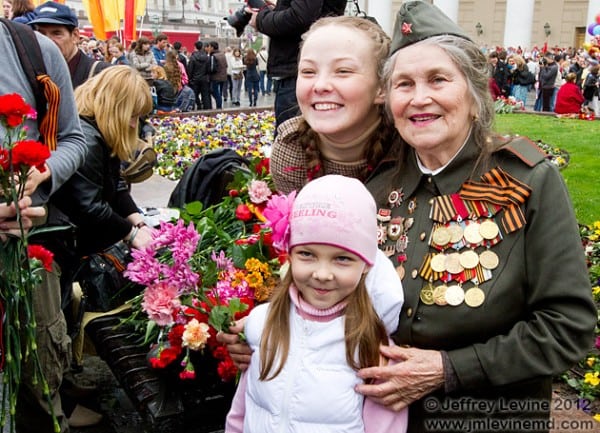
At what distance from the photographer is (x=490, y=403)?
1968mm

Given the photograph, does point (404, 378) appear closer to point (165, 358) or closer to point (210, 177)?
point (165, 358)

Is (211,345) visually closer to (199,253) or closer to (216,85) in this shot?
(199,253)

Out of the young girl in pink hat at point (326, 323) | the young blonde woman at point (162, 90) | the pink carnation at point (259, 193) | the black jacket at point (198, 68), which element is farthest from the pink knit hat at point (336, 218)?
the black jacket at point (198, 68)

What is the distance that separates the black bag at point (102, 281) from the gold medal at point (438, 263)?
1949mm

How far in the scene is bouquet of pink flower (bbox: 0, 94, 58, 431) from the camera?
187cm

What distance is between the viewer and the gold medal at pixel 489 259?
190 centimetres

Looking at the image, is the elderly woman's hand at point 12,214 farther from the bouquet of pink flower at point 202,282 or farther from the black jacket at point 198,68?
the black jacket at point 198,68

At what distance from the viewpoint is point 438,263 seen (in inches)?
78.2

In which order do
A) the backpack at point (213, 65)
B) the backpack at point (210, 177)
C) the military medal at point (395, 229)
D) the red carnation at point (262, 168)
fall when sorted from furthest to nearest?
the backpack at point (213, 65) → the backpack at point (210, 177) → the red carnation at point (262, 168) → the military medal at point (395, 229)

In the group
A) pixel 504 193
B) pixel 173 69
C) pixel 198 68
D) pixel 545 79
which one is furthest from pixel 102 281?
pixel 545 79

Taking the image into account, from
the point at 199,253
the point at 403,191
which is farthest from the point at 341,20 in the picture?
the point at 199,253

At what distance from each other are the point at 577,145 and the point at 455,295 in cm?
879

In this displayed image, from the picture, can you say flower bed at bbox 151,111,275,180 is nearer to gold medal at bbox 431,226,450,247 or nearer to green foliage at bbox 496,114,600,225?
green foliage at bbox 496,114,600,225

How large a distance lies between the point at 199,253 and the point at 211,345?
50 centimetres
